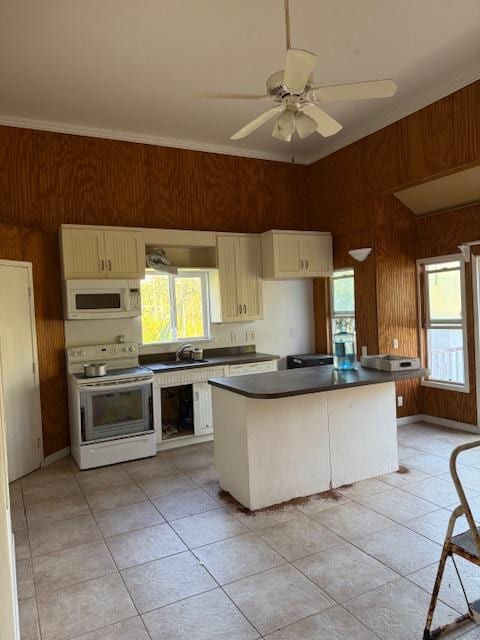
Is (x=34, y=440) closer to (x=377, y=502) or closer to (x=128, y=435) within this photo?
(x=128, y=435)

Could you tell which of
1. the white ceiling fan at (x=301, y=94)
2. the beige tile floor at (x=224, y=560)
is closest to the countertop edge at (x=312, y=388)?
the beige tile floor at (x=224, y=560)

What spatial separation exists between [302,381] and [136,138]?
3.46 meters

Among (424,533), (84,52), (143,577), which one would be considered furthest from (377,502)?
(84,52)

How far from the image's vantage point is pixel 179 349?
17.1ft

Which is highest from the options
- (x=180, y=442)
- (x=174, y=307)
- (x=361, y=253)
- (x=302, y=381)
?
(x=361, y=253)

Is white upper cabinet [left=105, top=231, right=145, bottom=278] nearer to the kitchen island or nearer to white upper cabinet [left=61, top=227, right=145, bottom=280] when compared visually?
white upper cabinet [left=61, top=227, right=145, bottom=280]

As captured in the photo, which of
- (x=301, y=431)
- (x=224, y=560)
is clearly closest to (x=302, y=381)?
(x=301, y=431)

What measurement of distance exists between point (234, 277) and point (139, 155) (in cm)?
179

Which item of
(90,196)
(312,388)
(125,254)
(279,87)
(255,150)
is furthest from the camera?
(255,150)

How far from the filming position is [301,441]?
342 cm

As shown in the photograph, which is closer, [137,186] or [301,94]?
[301,94]

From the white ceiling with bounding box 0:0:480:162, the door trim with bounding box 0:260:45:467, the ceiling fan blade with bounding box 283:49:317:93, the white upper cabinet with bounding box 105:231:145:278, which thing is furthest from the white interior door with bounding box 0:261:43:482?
the ceiling fan blade with bounding box 283:49:317:93

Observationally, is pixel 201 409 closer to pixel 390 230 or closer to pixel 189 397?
pixel 189 397

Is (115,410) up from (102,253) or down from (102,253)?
down
